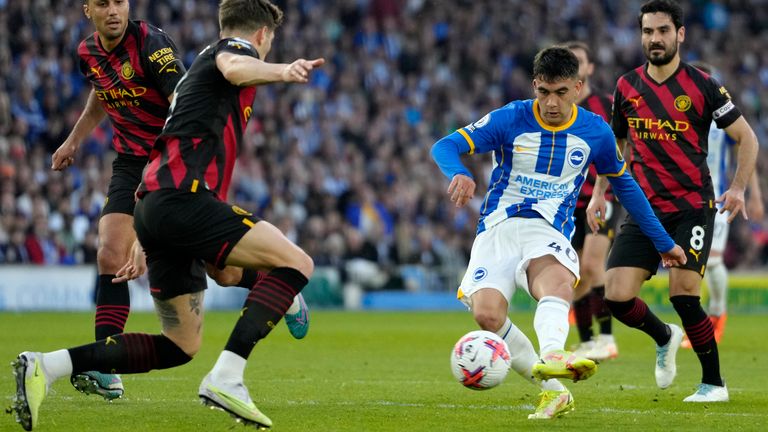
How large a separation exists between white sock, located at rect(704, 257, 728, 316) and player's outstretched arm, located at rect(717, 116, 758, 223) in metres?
5.24

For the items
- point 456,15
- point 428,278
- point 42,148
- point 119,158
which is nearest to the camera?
point 119,158

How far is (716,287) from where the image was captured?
42.9 ft

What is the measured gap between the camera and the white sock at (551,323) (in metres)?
6.34

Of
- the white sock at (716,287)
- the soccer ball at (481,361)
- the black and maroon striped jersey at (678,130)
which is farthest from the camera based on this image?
the white sock at (716,287)

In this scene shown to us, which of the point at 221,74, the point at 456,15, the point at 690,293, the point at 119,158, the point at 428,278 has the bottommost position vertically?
the point at 428,278

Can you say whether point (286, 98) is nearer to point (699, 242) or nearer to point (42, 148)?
point (42, 148)

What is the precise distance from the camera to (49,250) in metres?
19.0

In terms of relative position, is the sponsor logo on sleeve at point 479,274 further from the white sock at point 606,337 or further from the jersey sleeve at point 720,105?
the white sock at point 606,337

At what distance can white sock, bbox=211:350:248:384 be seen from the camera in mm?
5599

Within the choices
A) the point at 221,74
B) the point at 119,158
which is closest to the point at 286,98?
the point at 119,158

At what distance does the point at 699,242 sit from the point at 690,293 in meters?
0.35

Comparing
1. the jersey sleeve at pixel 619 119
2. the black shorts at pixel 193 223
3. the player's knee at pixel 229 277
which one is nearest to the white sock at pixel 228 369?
the black shorts at pixel 193 223

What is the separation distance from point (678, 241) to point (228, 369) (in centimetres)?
364

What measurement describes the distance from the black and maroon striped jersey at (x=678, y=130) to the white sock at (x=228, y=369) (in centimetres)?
366
